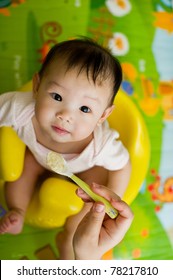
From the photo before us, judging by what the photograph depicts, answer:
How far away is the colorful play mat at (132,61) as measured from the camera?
3.92 feet

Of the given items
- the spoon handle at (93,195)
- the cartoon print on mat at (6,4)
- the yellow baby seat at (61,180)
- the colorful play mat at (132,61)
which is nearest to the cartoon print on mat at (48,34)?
the colorful play mat at (132,61)

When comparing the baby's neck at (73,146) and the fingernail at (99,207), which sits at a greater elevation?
the baby's neck at (73,146)

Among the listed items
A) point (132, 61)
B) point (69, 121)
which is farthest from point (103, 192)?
point (132, 61)

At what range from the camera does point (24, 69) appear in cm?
128

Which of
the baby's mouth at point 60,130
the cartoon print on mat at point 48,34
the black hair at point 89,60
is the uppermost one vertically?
the cartoon print on mat at point 48,34

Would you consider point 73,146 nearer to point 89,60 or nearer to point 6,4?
point 89,60

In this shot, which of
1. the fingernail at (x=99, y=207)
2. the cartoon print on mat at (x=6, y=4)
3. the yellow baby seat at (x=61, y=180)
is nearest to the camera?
the fingernail at (x=99, y=207)

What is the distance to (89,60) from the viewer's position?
892 millimetres

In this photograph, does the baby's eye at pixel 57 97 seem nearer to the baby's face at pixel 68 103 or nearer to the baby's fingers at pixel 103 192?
the baby's face at pixel 68 103

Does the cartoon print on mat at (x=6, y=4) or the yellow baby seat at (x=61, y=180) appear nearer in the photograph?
the yellow baby seat at (x=61, y=180)

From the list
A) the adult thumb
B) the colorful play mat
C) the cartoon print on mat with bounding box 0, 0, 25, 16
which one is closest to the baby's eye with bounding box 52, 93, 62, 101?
the adult thumb

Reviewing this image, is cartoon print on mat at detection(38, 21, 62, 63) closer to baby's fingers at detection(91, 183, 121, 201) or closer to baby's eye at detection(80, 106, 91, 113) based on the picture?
baby's eye at detection(80, 106, 91, 113)

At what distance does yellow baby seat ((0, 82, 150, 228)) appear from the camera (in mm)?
1027

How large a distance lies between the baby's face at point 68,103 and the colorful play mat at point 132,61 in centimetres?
35
